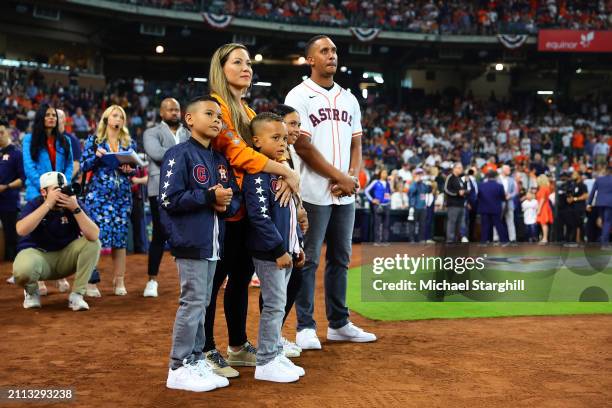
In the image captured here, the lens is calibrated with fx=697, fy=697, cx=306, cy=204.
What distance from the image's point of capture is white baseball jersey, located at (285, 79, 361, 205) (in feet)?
16.5

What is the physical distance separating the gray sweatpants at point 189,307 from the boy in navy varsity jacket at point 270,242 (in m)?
0.37

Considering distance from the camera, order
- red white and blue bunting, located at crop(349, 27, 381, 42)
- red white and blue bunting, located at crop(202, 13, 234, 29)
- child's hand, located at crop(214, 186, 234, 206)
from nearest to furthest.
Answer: child's hand, located at crop(214, 186, 234, 206) → red white and blue bunting, located at crop(202, 13, 234, 29) → red white and blue bunting, located at crop(349, 27, 381, 42)

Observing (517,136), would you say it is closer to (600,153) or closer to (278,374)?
(600,153)

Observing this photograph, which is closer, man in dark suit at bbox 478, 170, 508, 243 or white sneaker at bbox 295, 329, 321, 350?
white sneaker at bbox 295, 329, 321, 350

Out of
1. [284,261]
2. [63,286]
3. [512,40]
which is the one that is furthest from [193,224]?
[512,40]

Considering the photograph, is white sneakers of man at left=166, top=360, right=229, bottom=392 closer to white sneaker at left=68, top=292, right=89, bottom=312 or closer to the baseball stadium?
the baseball stadium

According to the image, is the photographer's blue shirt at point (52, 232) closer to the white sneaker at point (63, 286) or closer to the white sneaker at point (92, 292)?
the white sneaker at point (92, 292)

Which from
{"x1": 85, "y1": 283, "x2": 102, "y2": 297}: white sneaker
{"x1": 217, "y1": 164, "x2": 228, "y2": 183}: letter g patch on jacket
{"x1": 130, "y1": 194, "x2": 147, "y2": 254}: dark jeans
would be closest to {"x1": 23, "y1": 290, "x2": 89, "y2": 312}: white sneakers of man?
{"x1": 85, "y1": 283, "x2": 102, "y2": 297}: white sneaker

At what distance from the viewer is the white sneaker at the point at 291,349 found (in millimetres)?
4719

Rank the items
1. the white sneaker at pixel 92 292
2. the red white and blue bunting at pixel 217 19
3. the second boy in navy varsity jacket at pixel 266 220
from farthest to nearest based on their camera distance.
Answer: the red white and blue bunting at pixel 217 19, the white sneaker at pixel 92 292, the second boy in navy varsity jacket at pixel 266 220

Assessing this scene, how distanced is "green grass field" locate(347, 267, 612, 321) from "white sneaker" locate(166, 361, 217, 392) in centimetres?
266

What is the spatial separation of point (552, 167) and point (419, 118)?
10.2 meters

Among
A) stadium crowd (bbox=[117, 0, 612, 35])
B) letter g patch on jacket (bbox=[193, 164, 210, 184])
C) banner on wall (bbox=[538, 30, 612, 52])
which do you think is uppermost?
stadium crowd (bbox=[117, 0, 612, 35])

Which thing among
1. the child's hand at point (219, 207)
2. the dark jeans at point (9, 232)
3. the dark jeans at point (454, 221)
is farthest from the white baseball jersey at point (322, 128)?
the dark jeans at point (454, 221)
